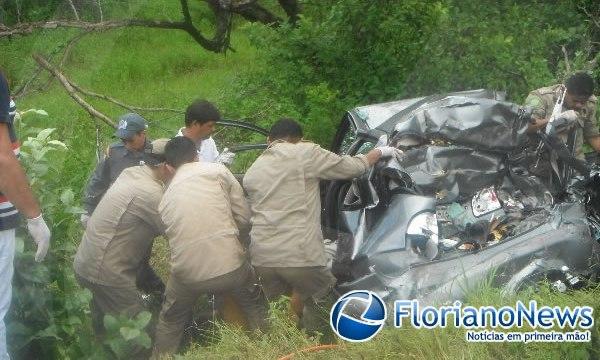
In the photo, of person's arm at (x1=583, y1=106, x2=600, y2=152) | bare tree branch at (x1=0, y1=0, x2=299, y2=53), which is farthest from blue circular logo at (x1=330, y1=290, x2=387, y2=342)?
bare tree branch at (x1=0, y1=0, x2=299, y2=53)

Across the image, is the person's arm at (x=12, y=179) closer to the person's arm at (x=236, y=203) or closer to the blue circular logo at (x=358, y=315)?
the person's arm at (x=236, y=203)

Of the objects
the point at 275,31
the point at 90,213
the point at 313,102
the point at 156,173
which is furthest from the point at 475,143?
the point at 275,31

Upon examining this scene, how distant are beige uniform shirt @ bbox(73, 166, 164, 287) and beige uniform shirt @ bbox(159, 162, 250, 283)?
211mm

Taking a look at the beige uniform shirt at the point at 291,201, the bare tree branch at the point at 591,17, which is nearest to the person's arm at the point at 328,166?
the beige uniform shirt at the point at 291,201

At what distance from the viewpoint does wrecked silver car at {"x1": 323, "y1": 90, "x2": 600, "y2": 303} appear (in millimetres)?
4230

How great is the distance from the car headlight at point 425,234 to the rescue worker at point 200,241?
1.03 m

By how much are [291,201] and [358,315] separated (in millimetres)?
872

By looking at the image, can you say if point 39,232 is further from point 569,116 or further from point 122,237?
point 569,116

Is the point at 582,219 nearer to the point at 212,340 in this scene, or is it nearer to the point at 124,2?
the point at 212,340

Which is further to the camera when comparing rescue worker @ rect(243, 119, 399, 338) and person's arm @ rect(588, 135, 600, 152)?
person's arm @ rect(588, 135, 600, 152)

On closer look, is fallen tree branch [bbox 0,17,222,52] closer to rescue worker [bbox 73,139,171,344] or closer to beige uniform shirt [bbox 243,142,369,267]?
rescue worker [bbox 73,139,171,344]

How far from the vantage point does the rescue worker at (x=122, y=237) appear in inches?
193

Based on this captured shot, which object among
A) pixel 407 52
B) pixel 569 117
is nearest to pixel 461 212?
pixel 569 117

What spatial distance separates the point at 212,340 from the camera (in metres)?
5.01
